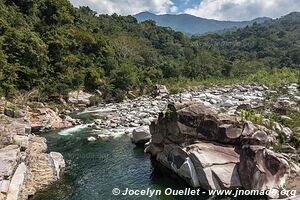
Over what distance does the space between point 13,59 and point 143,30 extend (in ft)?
211

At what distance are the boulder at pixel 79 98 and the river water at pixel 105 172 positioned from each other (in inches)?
730

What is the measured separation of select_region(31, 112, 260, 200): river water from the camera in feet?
57.8

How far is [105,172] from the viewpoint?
68.3 feet

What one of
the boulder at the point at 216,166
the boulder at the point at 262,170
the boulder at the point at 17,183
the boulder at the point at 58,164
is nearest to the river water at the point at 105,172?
the boulder at the point at 58,164

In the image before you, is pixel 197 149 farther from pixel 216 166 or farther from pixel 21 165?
pixel 21 165

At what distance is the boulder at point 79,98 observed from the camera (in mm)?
47003

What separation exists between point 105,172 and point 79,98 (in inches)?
1120

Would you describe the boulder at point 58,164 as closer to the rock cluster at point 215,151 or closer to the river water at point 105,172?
the river water at point 105,172

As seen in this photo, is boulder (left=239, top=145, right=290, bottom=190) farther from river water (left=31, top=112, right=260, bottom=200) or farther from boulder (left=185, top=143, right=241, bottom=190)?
river water (left=31, top=112, right=260, bottom=200)

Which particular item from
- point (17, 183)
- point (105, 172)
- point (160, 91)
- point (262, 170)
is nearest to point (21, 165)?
point (17, 183)

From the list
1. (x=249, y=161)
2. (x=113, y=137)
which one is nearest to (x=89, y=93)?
(x=113, y=137)

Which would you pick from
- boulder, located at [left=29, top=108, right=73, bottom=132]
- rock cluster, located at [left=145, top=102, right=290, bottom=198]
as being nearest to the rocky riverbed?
rock cluster, located at [left=145, top=102, right=290, bottom=198]

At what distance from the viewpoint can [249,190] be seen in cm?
1595

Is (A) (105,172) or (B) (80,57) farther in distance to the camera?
(B) (80,57)
